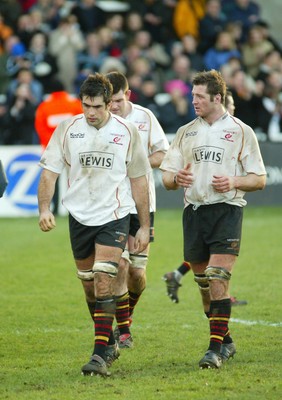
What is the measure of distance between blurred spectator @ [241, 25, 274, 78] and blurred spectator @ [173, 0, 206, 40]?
1181mm

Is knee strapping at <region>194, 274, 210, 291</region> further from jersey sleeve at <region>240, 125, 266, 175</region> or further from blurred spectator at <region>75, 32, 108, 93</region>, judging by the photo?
blurred spectator at <region>75, 32, 108, 93</region>

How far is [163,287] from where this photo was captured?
498 inches

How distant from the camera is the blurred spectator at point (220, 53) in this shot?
23.0 meters

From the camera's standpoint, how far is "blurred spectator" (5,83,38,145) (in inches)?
802

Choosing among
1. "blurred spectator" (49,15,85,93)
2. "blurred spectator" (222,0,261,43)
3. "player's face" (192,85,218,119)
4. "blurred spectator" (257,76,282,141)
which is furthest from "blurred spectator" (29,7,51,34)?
"player's face" (192,85,218,119)

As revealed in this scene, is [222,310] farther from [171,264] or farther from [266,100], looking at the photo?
[266,100]

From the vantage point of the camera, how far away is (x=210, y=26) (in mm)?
23953

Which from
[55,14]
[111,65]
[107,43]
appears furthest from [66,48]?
[111,65]

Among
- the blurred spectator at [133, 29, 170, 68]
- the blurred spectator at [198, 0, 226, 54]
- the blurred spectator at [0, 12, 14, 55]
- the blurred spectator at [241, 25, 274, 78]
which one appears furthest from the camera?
the blurred spectator at [241, 25, 274, 78]

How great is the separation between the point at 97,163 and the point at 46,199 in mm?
480

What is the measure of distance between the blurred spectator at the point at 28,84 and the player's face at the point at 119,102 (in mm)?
11353

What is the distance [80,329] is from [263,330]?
1706 millimetres

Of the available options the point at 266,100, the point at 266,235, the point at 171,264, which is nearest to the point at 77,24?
the point at 266,100

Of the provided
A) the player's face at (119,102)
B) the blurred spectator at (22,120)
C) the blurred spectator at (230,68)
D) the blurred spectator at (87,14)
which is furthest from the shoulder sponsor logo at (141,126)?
the blurred spectator at (87,14)
